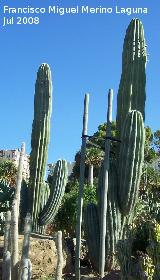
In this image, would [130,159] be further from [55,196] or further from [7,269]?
[7,269]

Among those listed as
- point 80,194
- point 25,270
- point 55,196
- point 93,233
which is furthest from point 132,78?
point 25,270

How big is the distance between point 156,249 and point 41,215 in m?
4.97

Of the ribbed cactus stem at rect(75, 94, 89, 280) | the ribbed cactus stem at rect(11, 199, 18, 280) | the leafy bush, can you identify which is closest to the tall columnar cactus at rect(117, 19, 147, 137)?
the ribbed cactus stem at rect(75, 94, 89, 280)

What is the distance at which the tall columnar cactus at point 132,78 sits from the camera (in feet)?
36.8

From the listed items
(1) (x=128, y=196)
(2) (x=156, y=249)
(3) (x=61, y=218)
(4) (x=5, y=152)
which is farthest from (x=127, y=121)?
(4) (x=5, y=152)

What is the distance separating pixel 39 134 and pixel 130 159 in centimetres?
263

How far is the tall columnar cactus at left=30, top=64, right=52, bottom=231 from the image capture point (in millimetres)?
11594

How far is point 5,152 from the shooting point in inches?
2238

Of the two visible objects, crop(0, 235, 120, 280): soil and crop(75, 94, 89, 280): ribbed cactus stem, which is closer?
crop(0, 235, 120, 280): soil

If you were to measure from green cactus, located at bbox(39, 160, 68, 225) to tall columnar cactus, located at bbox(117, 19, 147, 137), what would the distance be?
5.85 ft

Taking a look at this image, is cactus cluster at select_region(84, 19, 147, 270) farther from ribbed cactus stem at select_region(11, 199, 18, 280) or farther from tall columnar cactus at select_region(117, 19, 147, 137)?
ribbed cactus stem at select_region(11, 199, 18, 280)

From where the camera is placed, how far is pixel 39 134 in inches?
472

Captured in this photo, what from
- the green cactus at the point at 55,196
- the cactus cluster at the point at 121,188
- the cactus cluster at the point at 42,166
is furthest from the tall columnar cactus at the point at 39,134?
the cactus cluster at the point at 121,188

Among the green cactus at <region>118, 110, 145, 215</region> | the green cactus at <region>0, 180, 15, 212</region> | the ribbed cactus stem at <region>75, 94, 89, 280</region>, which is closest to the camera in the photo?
the green cactus at <region>118, 110, 145, 215</region>
